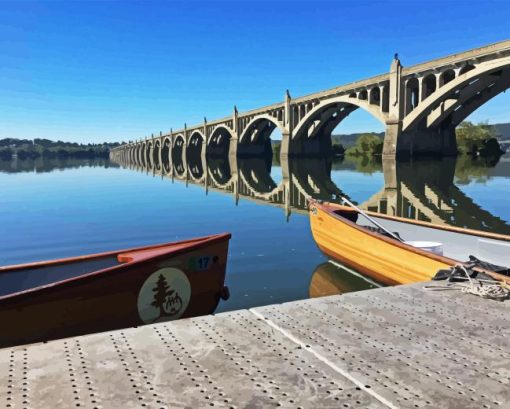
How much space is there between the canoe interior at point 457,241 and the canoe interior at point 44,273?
6252 mm

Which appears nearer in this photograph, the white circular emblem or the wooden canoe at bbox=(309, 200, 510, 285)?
the white circular emblem

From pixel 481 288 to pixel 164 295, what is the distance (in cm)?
446

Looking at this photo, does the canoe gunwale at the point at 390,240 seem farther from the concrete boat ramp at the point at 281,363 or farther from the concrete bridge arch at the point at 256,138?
the concrete bridge arch at the point at 256,138

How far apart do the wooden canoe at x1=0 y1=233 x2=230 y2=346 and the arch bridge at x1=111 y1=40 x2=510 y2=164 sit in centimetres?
3858

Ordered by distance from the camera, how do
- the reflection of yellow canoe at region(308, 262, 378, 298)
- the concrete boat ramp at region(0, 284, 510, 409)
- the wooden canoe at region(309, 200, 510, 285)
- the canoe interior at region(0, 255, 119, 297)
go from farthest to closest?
the reflection of yellow canoe at region(308, 262, 378, 298) → the wooden canoe at region(309, 200, 510, 285) → the canoe interior at region(0, 255, 119, 297) → the concrete boat ramp at region(0, 284, 510, 409)

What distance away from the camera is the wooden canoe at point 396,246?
710cm

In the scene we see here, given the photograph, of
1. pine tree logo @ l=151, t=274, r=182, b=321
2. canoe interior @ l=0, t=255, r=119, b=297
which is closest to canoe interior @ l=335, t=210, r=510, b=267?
pine tree logo @ l=151, t=274, r=182, b=321

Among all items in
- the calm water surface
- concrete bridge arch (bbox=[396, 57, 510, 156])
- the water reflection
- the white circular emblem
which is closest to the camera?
the white circular emblem

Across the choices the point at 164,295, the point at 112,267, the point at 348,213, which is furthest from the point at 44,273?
the point at 348,213

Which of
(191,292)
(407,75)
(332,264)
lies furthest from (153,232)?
(407,75)

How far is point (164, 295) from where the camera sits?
6.51 metres

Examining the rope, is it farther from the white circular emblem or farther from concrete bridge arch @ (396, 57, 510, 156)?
concrete bridge arch @ (396, 57, 510, 156)

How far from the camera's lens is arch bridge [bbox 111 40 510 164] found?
40.4m

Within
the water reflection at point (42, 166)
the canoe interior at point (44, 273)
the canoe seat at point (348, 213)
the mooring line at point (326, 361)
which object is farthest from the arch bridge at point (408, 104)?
the mooring line at point (326, 361)
